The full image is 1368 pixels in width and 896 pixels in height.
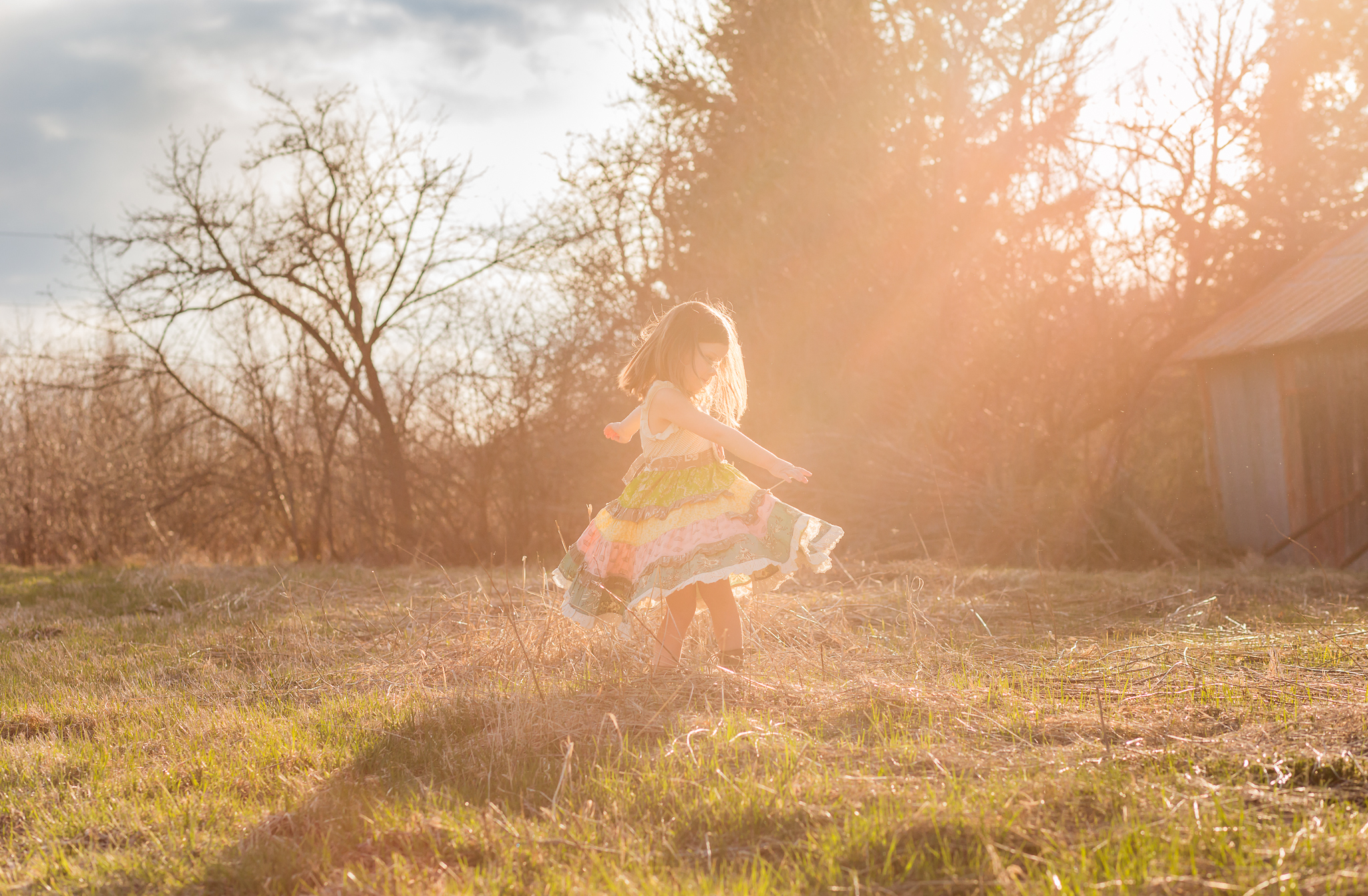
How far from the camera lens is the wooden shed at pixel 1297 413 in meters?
10.3

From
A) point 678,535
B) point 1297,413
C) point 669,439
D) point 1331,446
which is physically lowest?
point 678,535

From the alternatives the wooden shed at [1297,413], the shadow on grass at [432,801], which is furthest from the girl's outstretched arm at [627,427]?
the wooden shed at [1297,413]

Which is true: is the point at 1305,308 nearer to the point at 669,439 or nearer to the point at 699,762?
the point at 669,439

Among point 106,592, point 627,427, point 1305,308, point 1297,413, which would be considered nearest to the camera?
point 627,427

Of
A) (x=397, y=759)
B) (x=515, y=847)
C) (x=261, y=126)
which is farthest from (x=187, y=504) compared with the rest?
(x=515, y=847)

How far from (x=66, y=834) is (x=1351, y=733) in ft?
12.4

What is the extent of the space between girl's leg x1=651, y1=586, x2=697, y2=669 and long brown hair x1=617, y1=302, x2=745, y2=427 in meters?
0.80

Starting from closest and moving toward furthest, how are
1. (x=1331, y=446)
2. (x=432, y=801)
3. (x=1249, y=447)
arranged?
(x=432, y=801), (x=1331, y=446), (x=1249, y=447)

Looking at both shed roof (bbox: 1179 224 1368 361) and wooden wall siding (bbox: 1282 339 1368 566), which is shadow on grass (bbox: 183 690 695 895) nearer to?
shed roof (bbox: 1179 224 1368 361)

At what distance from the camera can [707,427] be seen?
4078 millimetres

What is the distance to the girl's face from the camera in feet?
13.8

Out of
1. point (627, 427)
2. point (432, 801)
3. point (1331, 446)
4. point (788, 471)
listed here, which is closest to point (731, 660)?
point (788, 471)

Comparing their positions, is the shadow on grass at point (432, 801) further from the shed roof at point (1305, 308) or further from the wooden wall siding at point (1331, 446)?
the wooden wall siding at point (1331, 446)

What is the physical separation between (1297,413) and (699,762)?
34.3 ft
